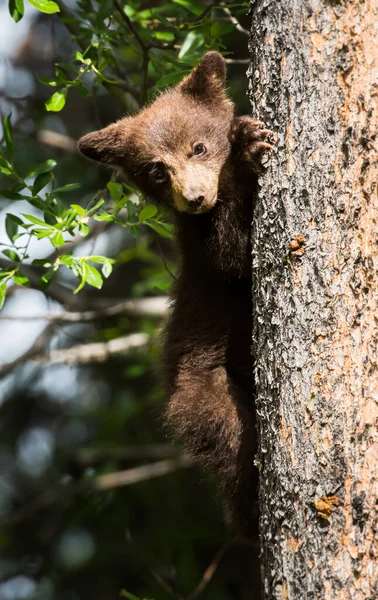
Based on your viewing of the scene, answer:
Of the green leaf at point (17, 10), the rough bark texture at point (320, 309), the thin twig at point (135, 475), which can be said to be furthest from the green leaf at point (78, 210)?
the thin twig at point (135, 475)

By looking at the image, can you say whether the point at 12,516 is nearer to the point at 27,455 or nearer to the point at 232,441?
the point at 27,455

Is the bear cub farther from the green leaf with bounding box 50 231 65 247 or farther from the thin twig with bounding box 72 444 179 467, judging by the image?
the thin twig with bounding box 72 444 179 467

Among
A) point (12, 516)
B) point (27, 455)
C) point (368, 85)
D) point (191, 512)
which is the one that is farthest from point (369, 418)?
point (27, 455)

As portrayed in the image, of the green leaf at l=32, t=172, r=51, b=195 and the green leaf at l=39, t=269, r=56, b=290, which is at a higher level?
the green leaf at l=32, t=172, r=51, b=195

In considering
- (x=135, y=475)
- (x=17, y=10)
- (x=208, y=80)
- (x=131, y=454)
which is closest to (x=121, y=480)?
(x=135, y=475)

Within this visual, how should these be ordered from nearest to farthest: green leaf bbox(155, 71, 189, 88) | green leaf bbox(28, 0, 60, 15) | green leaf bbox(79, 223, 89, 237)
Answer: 1. green leaf bbox(28, 0, 60, 15)
2. green leaf bbox(79, 223, 89, 237)
3. green leaf bbox(155, 71, 189, 88)

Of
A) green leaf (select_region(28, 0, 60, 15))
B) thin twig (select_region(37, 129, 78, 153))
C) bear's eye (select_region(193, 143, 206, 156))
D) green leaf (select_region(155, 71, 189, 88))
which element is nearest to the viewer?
green leaf (select_region(28, 0, 60, 15))

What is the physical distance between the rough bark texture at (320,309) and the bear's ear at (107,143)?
1.85 m

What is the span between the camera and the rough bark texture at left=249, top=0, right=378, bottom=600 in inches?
120

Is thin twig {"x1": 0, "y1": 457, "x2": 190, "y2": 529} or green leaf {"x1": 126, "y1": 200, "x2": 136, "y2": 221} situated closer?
green leaf {"x1": 126, "y1": 200, "x2": 136, "y2": 221}

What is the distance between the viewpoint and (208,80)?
491 cm

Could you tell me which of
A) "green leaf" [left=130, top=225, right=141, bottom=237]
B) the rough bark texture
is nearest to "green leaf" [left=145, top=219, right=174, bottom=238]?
"green leaf" [left=130, top=225, right=141, bottom=237]

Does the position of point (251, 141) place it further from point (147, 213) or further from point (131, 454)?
point (131, 454)

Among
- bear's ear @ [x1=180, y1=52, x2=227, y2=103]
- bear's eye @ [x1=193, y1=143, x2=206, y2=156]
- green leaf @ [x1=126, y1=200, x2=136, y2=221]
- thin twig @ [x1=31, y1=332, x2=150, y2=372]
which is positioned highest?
bear's ear @ [x1=180, y1=52, x2=227, y2=103]
